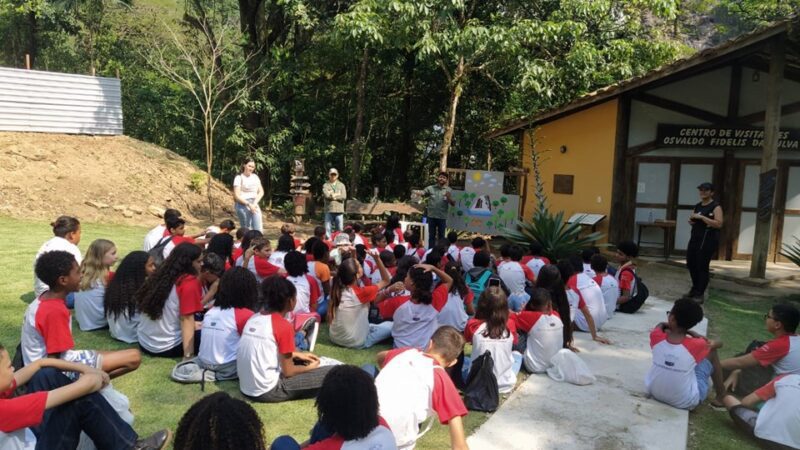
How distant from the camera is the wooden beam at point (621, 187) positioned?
1197 centimetres

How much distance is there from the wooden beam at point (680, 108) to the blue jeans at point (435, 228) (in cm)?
476

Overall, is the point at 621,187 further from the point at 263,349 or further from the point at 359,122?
the point at 263,349

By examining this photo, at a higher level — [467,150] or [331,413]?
[467,150]

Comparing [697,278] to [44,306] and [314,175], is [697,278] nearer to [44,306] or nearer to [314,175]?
[44,306]

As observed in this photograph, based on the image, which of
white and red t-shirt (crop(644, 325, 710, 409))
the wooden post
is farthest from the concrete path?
the wooden post

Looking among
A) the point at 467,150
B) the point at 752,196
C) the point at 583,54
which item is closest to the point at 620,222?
the point at 752,196

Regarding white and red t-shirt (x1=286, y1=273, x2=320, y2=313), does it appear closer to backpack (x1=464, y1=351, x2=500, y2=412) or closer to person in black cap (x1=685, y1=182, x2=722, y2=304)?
backpack (x1=464, y1=351, x2=500, y2=412)

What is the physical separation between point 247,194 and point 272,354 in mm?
5950

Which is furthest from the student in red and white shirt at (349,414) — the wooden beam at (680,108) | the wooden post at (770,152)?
the wooden beam at (680,108)

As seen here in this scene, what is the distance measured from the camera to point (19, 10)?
20922 mm

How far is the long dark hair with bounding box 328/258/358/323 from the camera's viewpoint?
5473mm

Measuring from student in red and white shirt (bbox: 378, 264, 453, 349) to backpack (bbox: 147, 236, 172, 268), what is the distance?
2.20 m

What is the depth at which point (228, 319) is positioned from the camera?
15.0 feet

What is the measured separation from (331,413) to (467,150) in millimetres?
15815
